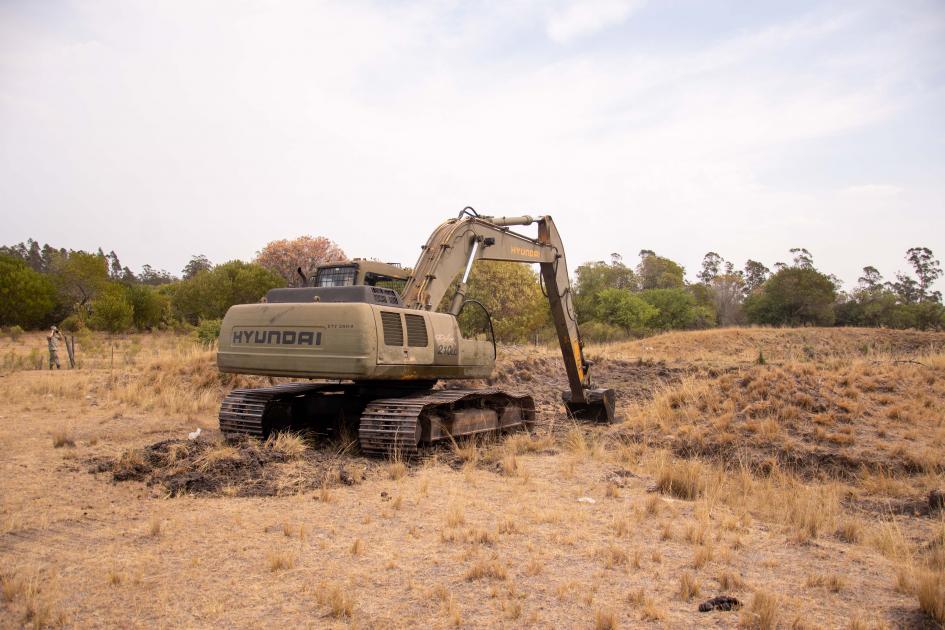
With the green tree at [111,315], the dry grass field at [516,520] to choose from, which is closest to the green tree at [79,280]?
the green tree at [111,315]

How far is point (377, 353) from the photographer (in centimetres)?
808

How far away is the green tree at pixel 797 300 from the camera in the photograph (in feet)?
155

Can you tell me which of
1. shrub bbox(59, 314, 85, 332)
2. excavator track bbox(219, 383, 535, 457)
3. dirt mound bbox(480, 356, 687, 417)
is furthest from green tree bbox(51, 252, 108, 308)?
excavator track bbox(219, 383, 535, 457)

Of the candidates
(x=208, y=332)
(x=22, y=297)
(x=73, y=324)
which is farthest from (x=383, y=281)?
(x=22, y=297)

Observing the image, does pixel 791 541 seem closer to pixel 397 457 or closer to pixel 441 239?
pixel 397 457

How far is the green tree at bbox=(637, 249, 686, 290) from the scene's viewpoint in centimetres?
7125

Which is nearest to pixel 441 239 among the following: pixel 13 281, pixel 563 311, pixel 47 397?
pixel 563 311

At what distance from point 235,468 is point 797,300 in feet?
159

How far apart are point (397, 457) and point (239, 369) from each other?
101 inches

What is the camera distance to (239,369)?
8945 mm

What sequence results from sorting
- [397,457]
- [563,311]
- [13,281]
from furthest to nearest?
[13,281]
[563,311]
[397,457]

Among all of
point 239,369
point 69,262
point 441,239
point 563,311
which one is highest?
point 69,262

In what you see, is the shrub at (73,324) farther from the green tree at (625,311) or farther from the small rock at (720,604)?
the green tree at (625,311)

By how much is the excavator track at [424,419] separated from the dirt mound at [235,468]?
13.2 inches
